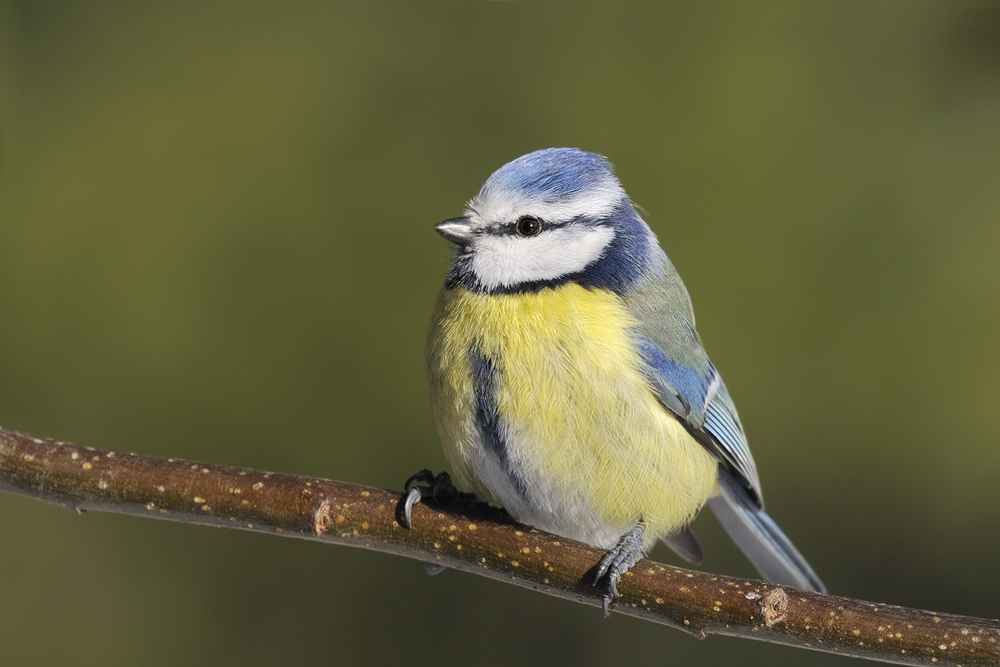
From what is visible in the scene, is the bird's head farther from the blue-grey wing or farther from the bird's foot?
the bird's foot

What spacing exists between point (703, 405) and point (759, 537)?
22 cm

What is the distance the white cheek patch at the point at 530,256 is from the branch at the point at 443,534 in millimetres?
231

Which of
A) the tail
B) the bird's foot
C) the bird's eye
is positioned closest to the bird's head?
the bird's eye

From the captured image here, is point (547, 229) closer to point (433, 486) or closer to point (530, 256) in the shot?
point (530, 256)

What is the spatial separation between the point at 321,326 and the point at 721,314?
0.70 metres

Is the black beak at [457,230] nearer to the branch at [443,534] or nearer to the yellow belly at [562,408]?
the yellow belly at [562,408]

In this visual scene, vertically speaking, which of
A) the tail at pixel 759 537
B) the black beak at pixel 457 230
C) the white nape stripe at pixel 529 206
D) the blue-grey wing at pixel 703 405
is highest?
the white nape stripe at pixel 529 206

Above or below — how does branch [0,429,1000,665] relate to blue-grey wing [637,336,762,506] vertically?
below

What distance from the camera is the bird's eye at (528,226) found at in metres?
0.77

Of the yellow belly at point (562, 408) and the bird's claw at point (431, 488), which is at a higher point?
the yellow belly at point (562, 408)

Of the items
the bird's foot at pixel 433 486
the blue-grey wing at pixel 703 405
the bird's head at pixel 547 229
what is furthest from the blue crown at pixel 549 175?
the bird's foot at pixel 433 486

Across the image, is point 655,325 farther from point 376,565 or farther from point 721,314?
point 376,565

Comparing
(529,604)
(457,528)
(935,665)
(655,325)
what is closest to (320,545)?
(529,604)

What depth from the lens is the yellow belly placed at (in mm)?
760
